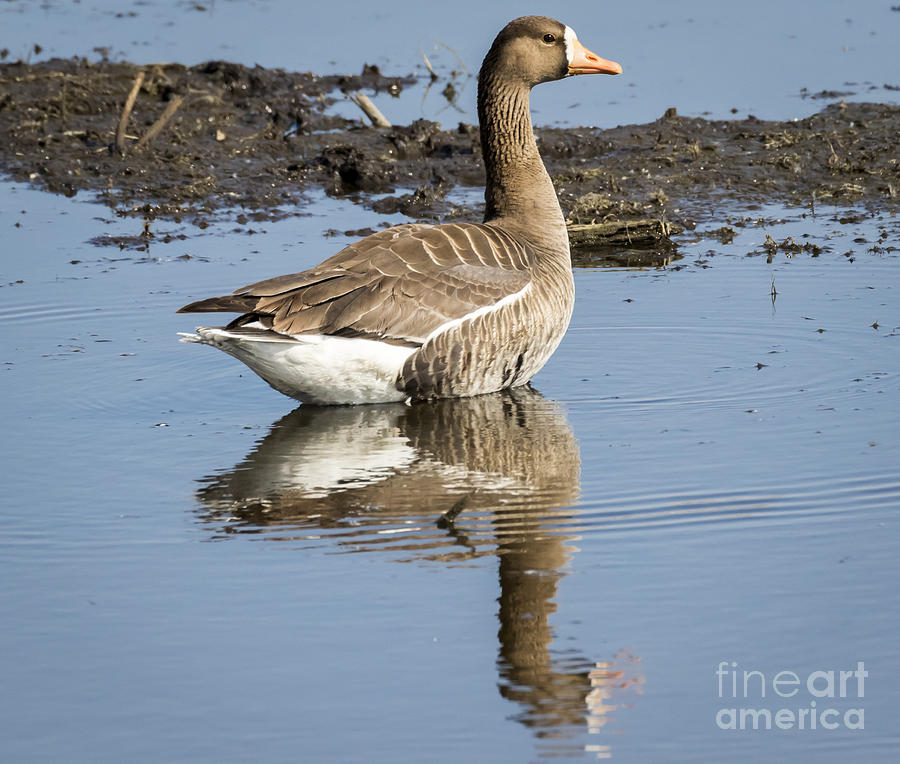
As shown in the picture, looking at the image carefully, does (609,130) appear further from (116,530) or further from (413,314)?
(116,530)

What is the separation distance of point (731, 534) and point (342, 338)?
284cm

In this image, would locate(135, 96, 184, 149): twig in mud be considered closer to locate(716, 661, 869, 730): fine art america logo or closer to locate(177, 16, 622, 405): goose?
locate(177, 16, 622, 405): goose

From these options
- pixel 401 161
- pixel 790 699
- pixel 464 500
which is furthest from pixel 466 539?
pixel 401 161

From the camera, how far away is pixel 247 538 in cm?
664

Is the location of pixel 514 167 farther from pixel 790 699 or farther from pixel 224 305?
pixel 790 699

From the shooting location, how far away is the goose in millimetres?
8203

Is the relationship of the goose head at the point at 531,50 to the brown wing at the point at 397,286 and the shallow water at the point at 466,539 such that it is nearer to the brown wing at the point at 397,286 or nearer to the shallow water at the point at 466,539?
the brown wing at the point at 397,286

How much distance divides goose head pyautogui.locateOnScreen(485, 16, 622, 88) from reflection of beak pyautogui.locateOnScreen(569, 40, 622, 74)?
41 mm

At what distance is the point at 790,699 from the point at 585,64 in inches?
240

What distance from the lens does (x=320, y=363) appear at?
27.4 feet

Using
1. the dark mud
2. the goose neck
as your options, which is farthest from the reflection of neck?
the dark mud

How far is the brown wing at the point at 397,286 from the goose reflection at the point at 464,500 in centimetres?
63

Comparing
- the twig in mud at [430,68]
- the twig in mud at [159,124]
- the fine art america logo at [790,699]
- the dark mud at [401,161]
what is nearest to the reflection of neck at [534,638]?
the fine art america logo at [790,699]

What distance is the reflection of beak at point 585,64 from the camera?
32.9 feet
